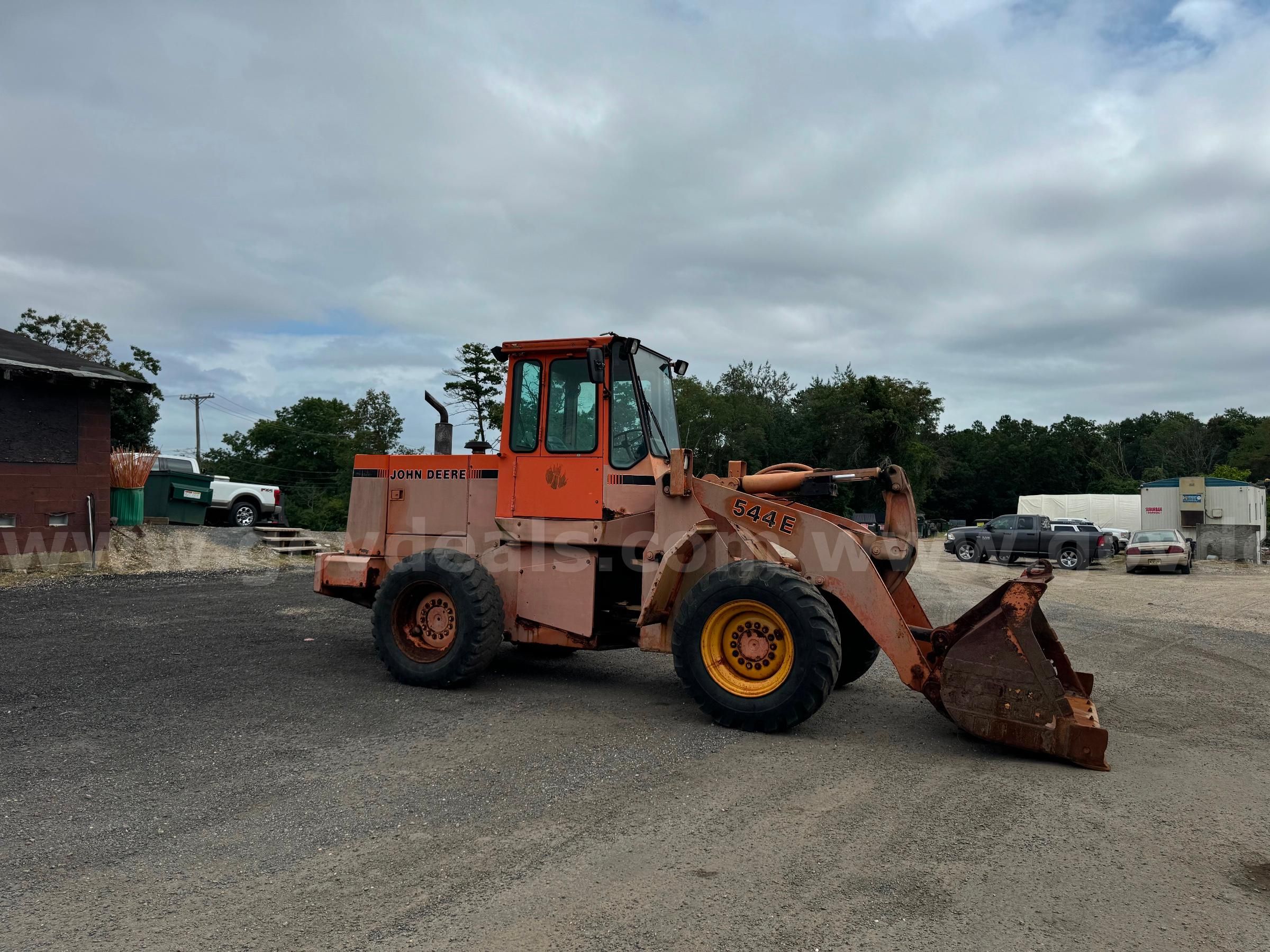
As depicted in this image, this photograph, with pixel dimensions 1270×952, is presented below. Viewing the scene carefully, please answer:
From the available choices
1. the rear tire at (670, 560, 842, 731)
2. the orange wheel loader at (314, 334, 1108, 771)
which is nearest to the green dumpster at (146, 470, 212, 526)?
the orange wheel loader at (314, 334, 1108, 771)

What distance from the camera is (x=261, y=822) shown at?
4398 millimetres

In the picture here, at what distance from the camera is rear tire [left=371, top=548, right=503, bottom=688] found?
24.2ft

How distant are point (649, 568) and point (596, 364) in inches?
68.0

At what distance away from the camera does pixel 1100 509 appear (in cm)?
4328

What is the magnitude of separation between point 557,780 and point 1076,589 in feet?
57.0

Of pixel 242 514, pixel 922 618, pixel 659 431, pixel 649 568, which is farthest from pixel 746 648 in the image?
pixel 242 514

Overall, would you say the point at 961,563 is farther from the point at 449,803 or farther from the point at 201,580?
the point at 449,803

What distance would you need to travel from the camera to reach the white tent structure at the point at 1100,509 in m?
42.6

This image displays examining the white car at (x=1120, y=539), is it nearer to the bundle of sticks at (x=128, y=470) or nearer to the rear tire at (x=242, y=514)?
the rear tire at (x=242, y=514)

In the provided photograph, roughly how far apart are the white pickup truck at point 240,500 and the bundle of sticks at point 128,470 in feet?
8.76

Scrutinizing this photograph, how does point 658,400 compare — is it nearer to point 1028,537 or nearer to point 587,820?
point 587,820

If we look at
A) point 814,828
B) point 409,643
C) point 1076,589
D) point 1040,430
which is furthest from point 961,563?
point 1040,430

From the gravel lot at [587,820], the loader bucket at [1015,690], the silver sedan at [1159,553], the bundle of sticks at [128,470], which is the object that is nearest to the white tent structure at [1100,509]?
the silver sedan at [1159,553]

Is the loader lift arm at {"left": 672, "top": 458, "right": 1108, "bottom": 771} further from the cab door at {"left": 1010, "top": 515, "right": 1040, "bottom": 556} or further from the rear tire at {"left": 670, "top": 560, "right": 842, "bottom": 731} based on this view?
the cab door at {"left": 1010, "top": 515, "right": 1040, "bottom": 556}
